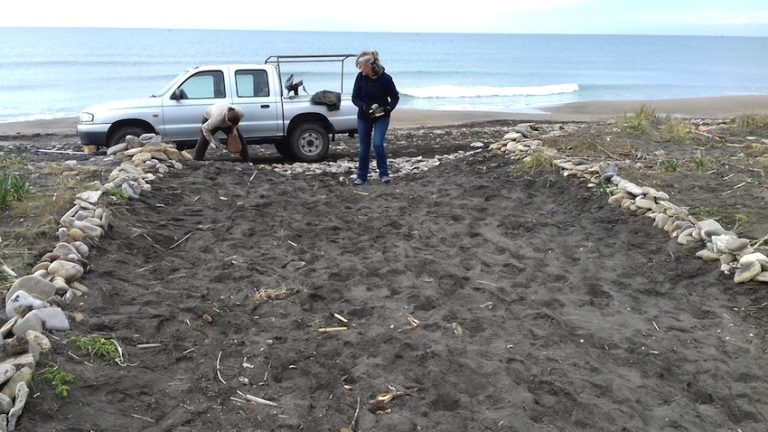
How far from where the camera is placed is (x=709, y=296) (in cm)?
530

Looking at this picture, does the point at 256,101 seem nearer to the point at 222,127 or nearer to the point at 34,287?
the point at 222,127

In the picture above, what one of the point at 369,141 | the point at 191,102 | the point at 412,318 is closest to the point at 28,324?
the point at 412,318

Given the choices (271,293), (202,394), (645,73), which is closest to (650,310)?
(271,293)

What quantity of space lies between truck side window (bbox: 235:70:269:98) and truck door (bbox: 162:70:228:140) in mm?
298

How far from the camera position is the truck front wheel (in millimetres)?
12188

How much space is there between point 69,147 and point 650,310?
12920 mm

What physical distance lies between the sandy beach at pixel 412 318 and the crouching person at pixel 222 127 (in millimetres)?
1941

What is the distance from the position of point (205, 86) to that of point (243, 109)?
0.79 m

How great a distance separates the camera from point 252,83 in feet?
39.1

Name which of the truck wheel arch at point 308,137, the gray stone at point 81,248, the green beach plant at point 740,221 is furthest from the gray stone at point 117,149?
the green beach plant at point 740,221

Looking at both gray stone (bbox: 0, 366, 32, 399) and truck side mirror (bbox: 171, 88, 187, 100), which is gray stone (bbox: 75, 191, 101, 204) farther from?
truck side mirror (bbox: 171, 88, 187, 100)

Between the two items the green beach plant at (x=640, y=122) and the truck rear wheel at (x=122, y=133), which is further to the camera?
the truck rear wheel at (x=122, y=133)

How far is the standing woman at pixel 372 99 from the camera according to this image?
911cm

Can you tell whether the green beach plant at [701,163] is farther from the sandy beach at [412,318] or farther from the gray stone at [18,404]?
the gray stone at [18,404]
